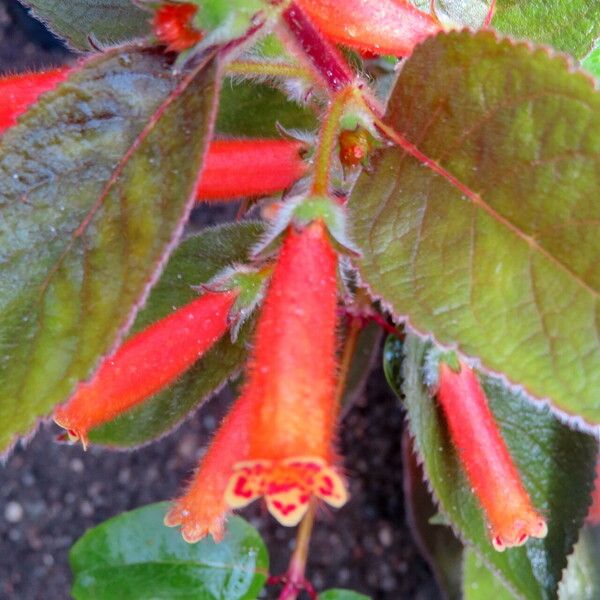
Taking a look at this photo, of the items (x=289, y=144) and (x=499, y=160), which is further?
(x=289, y=144)

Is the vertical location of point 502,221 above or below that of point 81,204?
below

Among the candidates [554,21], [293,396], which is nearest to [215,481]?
[293,396]

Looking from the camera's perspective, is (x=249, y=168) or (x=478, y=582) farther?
(x=478, y=582)

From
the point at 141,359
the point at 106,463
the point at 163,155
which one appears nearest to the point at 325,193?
the point at 163,155

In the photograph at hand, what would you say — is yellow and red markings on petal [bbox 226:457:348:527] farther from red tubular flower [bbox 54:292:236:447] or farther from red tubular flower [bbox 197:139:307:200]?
red tubular flower [bbox 197:139:307:200]

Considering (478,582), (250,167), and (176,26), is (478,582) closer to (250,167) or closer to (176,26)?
(250,167)

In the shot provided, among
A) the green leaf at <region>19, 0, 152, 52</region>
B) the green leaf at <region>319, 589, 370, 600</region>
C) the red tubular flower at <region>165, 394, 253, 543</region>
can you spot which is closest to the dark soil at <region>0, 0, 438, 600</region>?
the green leaf at <region>319, 589, 370, 600</region>

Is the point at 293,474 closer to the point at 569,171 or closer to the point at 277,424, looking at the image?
the point at 277,424
